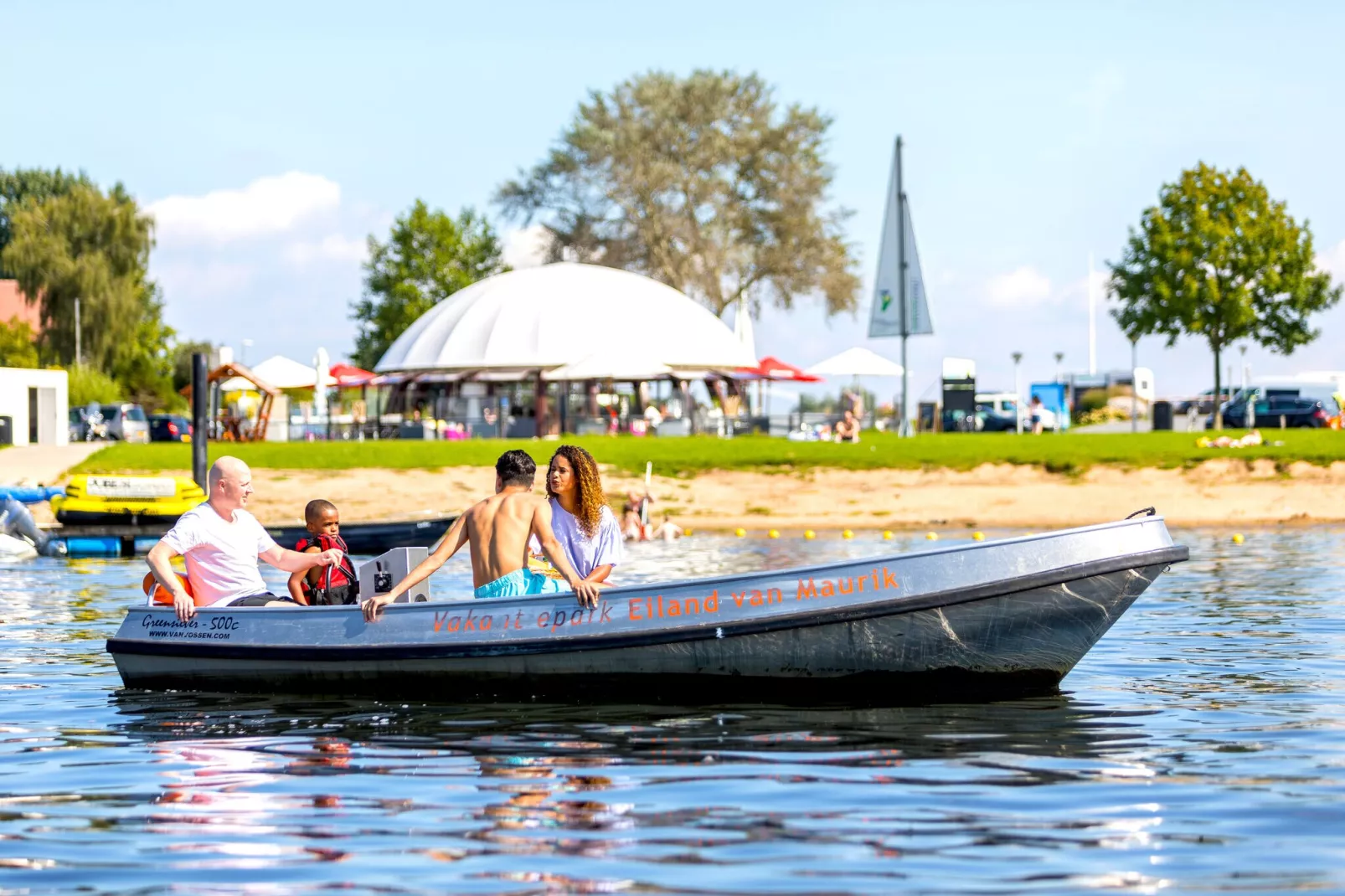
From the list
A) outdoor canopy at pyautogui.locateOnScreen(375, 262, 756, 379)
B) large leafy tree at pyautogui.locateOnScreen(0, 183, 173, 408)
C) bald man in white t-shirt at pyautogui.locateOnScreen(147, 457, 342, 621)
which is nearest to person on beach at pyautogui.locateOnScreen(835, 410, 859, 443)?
outdoor canopy at pyautogui.locateOnScreen(375, 262, 756, 379)

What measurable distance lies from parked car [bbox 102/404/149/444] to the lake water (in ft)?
145

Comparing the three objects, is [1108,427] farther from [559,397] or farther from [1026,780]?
[1026,780]

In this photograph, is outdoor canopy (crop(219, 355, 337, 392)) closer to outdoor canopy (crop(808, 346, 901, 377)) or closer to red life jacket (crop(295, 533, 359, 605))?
outdoor canopy (crop(808, 346, 901, 377))

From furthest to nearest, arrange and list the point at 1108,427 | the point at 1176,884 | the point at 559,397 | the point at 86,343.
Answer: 1. the point at 86,343
2. the point at 1108,427
3. the point at 559,397
4. the point at 1176,884

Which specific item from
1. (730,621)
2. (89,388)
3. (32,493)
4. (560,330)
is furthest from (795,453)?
(89,388)

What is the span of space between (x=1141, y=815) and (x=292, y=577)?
7.04 m

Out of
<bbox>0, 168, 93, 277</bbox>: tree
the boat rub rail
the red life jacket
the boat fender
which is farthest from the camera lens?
<bbox>0, 168, 93, 277</bbox>: tree

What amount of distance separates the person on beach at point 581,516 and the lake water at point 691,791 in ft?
3.36

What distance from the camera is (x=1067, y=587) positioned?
36.8 feet

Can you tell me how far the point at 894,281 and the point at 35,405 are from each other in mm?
26402

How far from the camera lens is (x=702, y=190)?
234 feet

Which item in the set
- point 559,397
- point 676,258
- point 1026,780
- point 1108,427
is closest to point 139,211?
point 676,258

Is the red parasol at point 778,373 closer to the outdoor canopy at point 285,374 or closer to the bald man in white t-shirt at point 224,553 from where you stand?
the outdoor canopy at point 285,374

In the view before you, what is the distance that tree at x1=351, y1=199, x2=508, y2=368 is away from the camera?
77.2 meters
